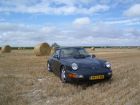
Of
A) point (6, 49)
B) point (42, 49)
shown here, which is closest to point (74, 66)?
point (42, 49)

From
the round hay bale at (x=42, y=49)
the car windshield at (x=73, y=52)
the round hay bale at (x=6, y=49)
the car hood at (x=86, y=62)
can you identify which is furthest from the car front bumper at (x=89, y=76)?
the round hay bale at (x=6, y=49)

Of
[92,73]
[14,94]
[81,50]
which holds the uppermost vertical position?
[81,50]

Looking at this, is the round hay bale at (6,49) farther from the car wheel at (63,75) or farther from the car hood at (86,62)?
the car hood at (86,62)

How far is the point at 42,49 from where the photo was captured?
37938mm

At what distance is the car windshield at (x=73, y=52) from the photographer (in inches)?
498

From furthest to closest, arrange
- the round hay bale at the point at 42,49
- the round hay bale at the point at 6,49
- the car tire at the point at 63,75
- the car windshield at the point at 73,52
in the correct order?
the round hay bale at the point at 6,49 < the round hay bale at the point at 42,49 < the car windshield at the point at 73,52 < the car tire at the point at 63,75

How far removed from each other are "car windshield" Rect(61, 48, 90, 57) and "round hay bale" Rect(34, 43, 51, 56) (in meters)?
24.7

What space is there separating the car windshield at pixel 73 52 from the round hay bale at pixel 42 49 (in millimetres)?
24703

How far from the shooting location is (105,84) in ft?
35.1

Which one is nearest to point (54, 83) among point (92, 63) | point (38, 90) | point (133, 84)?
point (38, 90)

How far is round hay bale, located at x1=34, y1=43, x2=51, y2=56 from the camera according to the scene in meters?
37.5

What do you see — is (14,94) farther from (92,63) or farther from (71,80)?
(92,63)

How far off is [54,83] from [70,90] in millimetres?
1376

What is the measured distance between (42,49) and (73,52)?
2539 cm
